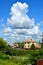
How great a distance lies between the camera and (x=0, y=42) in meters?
85.1

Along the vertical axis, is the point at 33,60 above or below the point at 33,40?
below

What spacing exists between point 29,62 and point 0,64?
6884 mm

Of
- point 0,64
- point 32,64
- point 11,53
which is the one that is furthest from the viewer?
point 11,53

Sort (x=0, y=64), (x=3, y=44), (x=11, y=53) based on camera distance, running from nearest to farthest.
Answer: (x=0, y=64) → (x=11, y=53) → (x=3, y=44)

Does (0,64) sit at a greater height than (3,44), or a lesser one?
lesser

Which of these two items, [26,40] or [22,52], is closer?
[22,52]

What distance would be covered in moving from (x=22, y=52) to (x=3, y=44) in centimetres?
2258

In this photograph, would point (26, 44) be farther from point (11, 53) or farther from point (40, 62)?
point (40, 62)

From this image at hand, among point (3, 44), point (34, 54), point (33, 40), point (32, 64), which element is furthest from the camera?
point (33, 40)

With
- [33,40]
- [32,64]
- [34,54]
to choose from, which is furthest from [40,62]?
[33,40]

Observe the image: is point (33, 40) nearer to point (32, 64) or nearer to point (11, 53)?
point (11, 53)

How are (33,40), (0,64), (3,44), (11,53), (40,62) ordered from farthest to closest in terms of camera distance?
(33,40)
(3,44)
(11,53)
(0,64)
(40,62)

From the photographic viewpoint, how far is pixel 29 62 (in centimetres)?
2880

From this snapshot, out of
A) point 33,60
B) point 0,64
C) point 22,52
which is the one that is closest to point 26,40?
point 22,52
